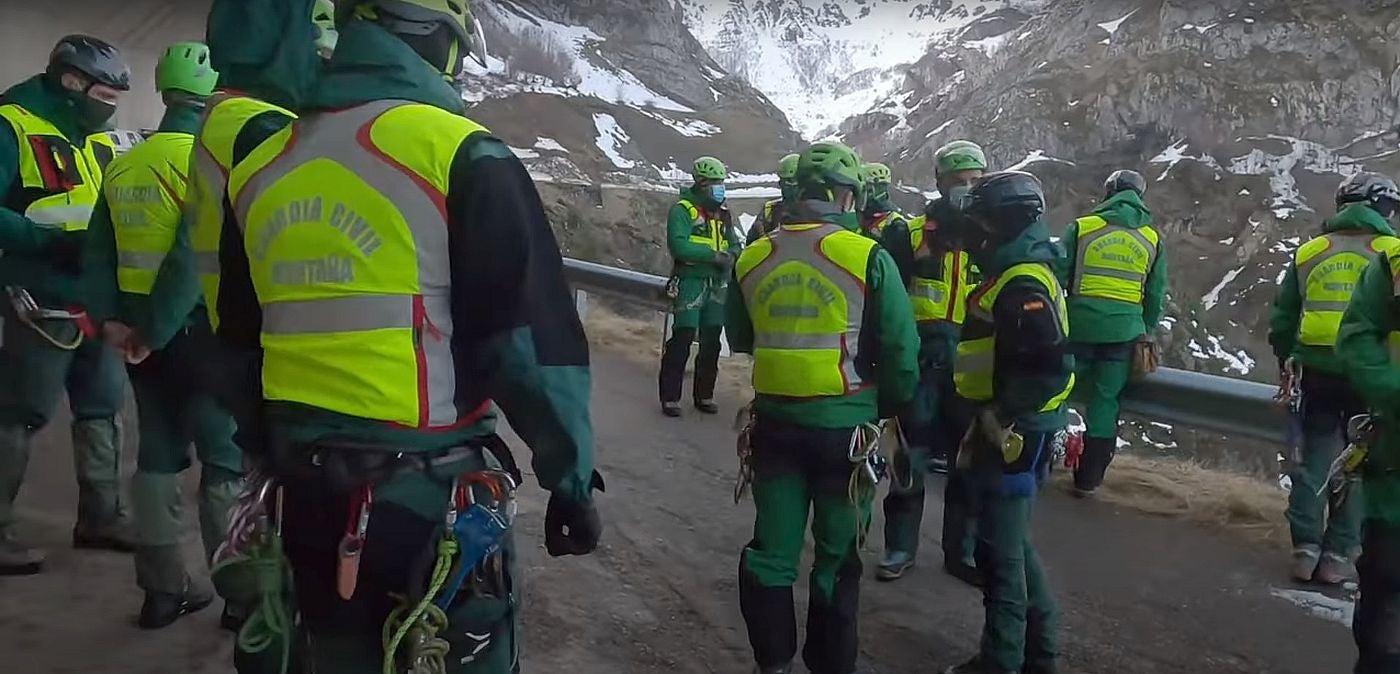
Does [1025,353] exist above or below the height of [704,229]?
below

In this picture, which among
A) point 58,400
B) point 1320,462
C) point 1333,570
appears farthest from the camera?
point 1320,462

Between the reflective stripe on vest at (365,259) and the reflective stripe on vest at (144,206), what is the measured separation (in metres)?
1.86

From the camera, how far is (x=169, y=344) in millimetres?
3674

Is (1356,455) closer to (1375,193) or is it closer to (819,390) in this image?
(819,390)

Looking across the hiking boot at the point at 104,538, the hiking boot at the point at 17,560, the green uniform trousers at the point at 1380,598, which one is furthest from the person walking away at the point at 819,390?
the hiking boot at the point at 17,560

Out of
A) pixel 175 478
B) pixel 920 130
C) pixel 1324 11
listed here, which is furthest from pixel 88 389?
pixel 1324 11

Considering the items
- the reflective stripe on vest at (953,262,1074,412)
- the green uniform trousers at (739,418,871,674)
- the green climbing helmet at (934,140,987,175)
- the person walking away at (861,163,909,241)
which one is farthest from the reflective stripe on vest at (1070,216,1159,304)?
the green uniform trousers at (739,418,871,674)

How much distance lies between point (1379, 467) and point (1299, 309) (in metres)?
2.57

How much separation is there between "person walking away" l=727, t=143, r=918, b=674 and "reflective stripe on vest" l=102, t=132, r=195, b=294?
2.01 m

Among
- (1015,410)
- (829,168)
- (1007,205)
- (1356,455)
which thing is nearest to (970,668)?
(1015,410)

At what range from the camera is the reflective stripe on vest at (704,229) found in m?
8.20

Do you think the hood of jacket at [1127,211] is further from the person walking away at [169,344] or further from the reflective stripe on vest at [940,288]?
the person walking away at [169,344]

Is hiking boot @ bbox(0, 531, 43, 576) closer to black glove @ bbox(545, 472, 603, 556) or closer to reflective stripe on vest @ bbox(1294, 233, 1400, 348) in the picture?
black glove @ bbox(545, 472, 603, 556)

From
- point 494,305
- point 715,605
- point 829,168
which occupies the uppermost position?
point 829,168
